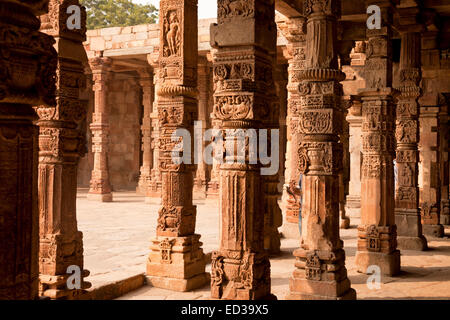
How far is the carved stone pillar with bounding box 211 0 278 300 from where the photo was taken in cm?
470

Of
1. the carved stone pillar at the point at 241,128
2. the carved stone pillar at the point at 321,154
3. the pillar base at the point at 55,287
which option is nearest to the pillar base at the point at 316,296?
the carved stone pillar at the point at 321,154

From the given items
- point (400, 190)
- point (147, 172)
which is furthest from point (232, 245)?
point (147, 172)

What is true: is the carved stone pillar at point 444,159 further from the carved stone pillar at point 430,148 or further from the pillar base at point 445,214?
the carved stone pillar at point 430,148

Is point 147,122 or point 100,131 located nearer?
point 100,131

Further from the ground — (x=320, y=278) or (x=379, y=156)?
(x=379, y=156)

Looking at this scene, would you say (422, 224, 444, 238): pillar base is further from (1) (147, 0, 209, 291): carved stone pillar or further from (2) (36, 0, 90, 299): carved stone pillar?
(2) (36, 0, 90, 299): carved stone pillar

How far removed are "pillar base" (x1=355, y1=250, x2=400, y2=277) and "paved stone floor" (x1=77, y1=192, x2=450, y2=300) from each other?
0.15 m

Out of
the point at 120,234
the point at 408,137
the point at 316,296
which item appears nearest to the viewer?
the point at 316,296

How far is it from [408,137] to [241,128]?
671cm

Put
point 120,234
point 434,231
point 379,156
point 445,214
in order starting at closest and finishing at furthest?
point 379,156, point 120,234, point 434,231, point 445,214

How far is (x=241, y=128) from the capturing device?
472 centimetres

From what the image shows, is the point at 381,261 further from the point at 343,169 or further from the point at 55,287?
the point at 55,287

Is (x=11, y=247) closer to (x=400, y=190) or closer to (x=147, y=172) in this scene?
(x=400, y=190)

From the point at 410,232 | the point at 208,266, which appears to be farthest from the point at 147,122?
the point at 208,266
